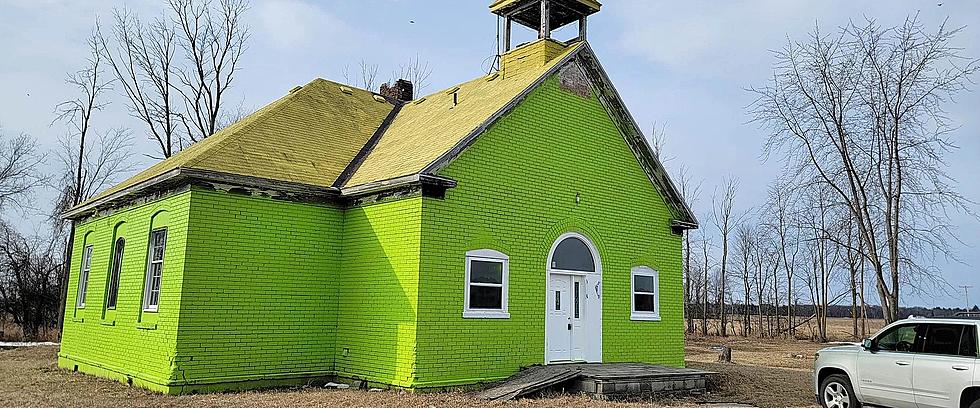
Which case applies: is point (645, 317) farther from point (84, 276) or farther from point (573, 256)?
point (84, 276)

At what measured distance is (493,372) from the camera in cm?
1406

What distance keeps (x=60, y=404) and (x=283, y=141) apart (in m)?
6.69

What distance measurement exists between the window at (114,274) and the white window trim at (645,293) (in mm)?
11271

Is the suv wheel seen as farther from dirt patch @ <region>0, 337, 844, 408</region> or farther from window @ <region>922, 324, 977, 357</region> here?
window @ <region>922, 324, 977, 357</region>

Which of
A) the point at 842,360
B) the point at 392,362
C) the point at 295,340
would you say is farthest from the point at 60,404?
the point at 842,360

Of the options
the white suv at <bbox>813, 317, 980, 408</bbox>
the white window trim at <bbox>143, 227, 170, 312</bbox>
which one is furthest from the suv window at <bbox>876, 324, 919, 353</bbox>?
the white window trim at <bbox>143, 227, 170, 312</bbox>

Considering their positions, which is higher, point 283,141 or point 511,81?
point 511,81

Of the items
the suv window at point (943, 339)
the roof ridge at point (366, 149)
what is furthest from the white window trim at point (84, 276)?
the suv window at point (943, 339)

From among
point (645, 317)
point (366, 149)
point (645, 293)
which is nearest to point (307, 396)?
point (366, 149)

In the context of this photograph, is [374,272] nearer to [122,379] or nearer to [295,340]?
[295,340]

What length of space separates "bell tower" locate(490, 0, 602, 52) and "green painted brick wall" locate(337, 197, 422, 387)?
22.3 feet

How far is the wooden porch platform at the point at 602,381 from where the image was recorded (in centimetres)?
1307

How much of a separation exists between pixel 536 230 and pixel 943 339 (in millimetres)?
7219

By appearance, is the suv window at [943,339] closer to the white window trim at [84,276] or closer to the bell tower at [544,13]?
the bell tower at [544,13]
